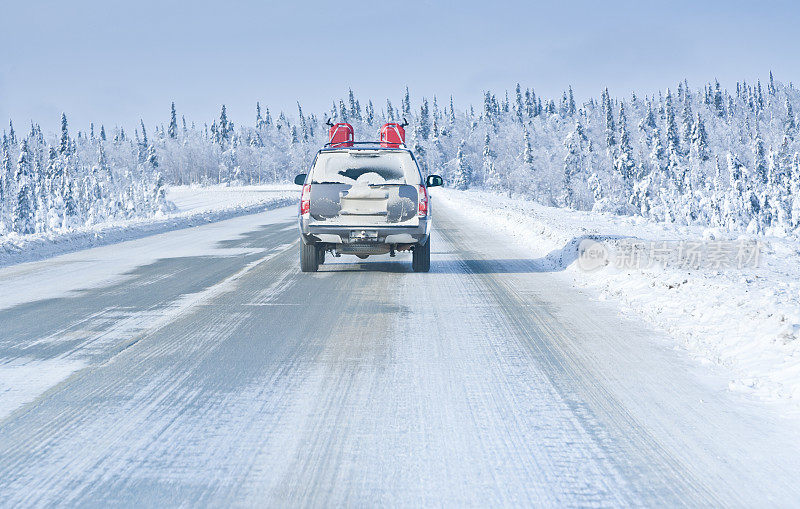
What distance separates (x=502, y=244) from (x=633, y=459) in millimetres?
13856

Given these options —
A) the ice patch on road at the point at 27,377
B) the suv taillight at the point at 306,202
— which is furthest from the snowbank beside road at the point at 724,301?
the ice patch on road at the point at 27,377

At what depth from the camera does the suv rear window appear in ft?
36.3

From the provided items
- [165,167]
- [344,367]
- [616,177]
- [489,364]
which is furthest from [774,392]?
[165,167]

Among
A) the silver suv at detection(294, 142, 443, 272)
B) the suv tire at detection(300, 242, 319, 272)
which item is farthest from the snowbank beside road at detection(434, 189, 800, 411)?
the suv tire at detection(300, 242, 319, 272)

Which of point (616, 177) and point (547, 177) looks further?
point (547, 177)

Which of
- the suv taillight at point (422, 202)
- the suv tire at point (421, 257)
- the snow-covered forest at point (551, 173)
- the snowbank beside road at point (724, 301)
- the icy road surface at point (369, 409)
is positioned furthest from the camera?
the snow-covered forest at point (551, 173)

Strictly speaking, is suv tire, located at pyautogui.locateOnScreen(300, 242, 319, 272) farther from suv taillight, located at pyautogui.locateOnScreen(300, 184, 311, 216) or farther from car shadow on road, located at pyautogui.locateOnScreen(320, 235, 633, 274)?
suv taillight, located at pyautogui.locateOnScreen(300, 184, 311, 216)

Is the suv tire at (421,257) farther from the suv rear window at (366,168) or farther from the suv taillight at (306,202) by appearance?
the suv taillight at (306,202)

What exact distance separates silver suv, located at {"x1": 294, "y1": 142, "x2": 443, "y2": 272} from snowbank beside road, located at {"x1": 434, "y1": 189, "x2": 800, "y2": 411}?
2.79m

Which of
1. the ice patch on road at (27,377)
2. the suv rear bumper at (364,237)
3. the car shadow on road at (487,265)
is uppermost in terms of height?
the suv rear bumper at (364,237)

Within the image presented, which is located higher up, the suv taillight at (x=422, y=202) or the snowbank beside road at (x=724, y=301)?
the suv taillight at (x=422, y=202)

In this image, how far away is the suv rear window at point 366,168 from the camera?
11062 mm

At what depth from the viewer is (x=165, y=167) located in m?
193

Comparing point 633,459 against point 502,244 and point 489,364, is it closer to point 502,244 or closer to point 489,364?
point 489,364
